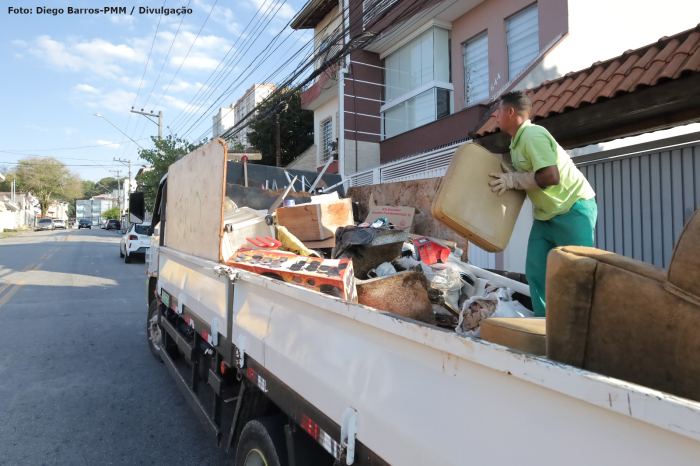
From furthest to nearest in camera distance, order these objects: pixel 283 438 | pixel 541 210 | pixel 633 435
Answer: pixel 541 210 → pixel 283 438 → pixel 633 435

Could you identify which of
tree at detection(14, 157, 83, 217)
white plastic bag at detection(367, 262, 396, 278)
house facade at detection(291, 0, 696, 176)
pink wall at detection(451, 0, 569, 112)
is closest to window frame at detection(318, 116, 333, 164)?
house facade at detection(291, 0, 696, 176)

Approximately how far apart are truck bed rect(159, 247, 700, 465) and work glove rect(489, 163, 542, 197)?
120 cm

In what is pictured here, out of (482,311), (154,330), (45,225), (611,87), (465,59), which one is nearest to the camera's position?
(482,311)

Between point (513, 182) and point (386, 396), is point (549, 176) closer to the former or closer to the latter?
point (513, 182)

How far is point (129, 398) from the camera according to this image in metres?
4.34

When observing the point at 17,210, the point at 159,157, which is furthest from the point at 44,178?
the point at 159,157

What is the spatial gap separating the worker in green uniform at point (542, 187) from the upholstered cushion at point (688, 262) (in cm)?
130

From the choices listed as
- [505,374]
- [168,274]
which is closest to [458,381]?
[505,374]

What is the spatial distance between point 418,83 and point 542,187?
1092cm

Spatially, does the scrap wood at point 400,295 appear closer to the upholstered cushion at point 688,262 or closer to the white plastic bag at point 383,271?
the white plastic bag at point 383,271

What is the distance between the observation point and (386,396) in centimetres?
135

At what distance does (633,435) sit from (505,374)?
0.88ft

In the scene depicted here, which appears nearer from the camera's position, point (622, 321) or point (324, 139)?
point (622, 321)

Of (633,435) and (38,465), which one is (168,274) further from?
(633,435)
